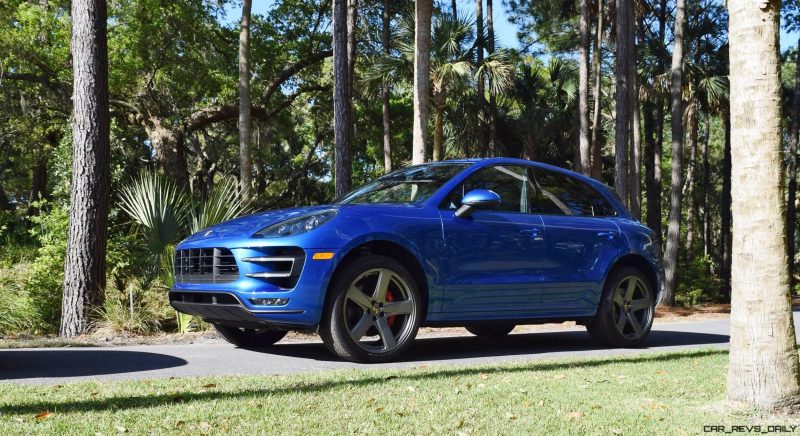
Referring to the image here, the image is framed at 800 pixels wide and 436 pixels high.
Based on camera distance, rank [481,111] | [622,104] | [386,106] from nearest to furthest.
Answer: [622,104] < [386,106] < [481,111]

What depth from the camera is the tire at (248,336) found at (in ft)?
26.7

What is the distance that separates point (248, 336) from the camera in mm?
8250

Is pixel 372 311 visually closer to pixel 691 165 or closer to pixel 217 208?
pixel 217 208

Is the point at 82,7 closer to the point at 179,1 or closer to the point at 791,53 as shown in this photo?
the point at 179,1

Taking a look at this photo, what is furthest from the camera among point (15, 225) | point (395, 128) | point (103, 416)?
point (395, 128)

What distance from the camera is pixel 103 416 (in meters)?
4.31

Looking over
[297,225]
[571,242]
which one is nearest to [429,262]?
[297,225]

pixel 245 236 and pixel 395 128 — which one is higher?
pixel 395 128

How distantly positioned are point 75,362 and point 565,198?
4.88 meters

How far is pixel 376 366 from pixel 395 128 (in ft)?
91.7

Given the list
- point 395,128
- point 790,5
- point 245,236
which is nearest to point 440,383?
point 245,236

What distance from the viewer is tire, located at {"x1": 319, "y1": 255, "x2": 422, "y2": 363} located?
22.0ft

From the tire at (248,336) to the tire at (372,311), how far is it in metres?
1.42

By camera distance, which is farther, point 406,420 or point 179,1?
point 179,1
